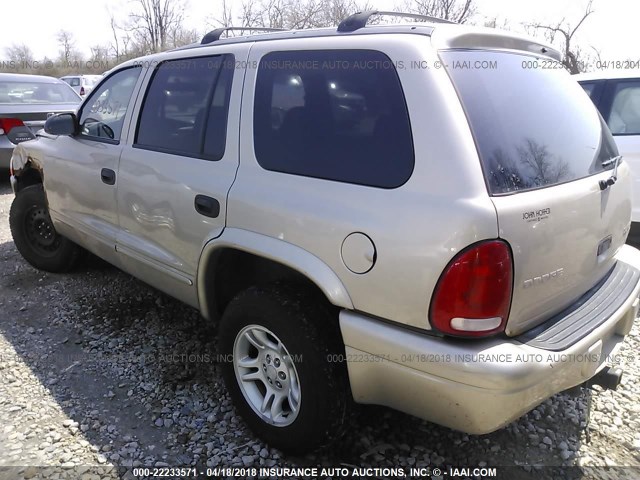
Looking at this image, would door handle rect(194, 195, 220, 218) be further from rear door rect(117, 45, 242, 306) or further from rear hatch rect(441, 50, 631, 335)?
rear hatch rect(441, 50, 631, 335)

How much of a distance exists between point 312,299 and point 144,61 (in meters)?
2.05

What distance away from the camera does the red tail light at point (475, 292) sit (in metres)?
1.68

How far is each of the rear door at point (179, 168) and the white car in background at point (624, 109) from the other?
382 cm

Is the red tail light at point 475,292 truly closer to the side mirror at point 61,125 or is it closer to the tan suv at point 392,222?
the tan suv at point 392,222

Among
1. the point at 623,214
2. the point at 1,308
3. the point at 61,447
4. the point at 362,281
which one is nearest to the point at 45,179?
the point at 1,308

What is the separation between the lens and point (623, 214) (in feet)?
7.95

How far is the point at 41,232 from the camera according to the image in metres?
4.39

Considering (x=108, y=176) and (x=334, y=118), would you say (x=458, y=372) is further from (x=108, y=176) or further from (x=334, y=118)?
(x=108, y=176)

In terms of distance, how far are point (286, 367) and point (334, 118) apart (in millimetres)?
1129

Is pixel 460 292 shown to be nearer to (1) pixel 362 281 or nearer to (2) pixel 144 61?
(1) pixel 362 281

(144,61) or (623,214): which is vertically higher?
(144,61)

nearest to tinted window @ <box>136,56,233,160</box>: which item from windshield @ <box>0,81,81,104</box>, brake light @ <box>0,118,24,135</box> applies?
brake light @ <box>0,118,24,135</box>

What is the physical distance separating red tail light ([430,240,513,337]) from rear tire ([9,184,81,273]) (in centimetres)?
360

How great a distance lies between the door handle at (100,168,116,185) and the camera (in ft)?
10.3
